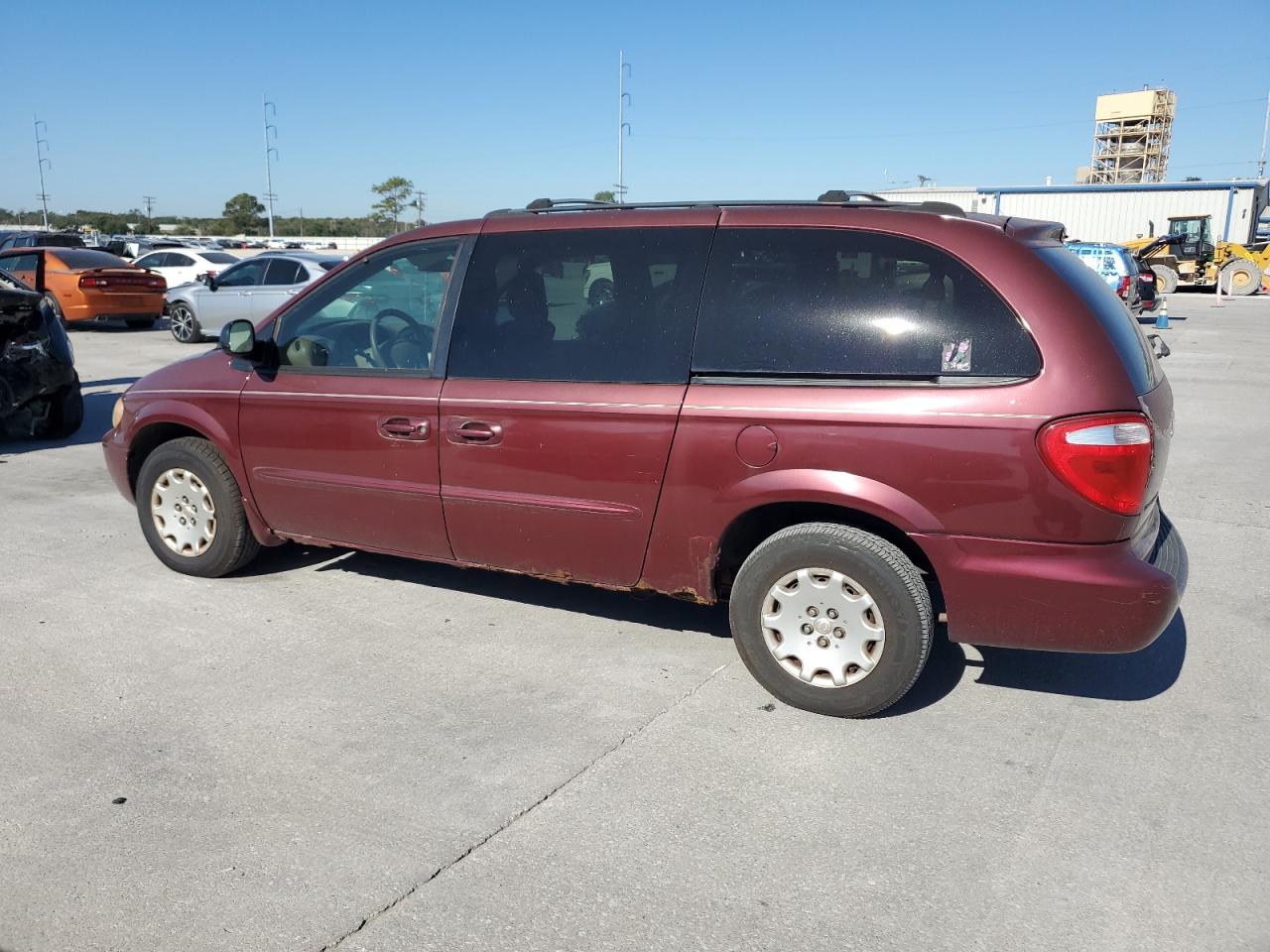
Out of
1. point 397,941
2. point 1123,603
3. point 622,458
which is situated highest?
point 622,458

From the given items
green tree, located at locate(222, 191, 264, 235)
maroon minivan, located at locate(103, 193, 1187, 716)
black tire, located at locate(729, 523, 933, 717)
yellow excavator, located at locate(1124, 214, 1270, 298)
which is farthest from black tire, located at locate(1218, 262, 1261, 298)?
green tree, located at locate(222, 191, 264, 235)

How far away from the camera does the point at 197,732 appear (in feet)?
12.1

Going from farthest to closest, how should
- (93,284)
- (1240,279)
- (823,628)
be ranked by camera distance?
(1240,279) < (93,284) < (823,628)

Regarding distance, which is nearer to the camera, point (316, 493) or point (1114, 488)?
point (1114, 488)

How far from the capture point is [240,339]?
16.0 feet

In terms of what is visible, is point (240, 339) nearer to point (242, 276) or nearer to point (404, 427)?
point (404, 427)

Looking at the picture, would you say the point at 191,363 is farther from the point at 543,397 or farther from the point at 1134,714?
the point at 1134,714

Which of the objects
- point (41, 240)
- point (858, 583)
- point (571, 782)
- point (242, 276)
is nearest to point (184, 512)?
point (571, 782)

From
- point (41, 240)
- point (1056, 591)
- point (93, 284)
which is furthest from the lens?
point (41, 240)

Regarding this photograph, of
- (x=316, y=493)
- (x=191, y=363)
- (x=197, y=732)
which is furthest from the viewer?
(x=191, y=363)

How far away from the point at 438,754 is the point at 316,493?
5.87 ft

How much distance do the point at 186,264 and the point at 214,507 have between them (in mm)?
18840

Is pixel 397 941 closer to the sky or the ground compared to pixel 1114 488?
closer to the ground

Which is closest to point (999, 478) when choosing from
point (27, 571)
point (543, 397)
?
point (543, 397)
